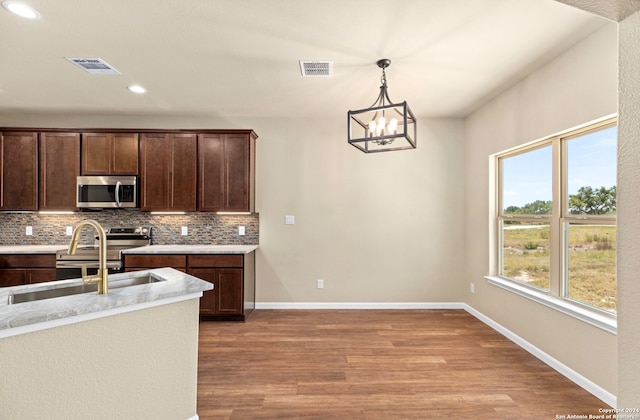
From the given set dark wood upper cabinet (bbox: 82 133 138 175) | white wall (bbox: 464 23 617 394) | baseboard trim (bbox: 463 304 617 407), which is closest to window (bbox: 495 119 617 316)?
white wall (bbox: 464 23 617 394)

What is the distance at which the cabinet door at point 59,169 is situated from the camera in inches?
159

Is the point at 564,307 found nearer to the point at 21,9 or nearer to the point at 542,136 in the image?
the point at 542,136

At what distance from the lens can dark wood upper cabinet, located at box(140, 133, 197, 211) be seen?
4.09m

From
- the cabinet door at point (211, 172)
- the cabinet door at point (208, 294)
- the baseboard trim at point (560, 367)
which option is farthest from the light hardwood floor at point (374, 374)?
the cabinet door at point (211, 172)

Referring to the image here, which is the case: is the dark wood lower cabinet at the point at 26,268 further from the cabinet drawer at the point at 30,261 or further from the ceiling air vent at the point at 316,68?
the ceiling air vent at the point at 316,68

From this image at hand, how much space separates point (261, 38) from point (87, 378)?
2.36 metres

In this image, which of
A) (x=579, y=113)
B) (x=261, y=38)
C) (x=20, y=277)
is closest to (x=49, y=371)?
(x=261, y=38)

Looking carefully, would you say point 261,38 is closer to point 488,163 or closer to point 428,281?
point 488,163

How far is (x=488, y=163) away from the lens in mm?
3789

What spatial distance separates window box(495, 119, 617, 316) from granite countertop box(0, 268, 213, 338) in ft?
9.38

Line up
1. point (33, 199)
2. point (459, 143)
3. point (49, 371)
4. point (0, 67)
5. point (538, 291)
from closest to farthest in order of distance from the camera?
point (49, 371) < point (0, 67) < point (538, 291) < point (33, 199) < point (459, 143)

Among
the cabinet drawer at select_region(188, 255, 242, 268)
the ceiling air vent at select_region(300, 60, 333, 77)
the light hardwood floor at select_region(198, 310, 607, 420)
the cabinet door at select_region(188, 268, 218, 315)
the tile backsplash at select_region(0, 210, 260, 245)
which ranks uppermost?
the ceiling air vent at select_region(300, 60, 333, 77)

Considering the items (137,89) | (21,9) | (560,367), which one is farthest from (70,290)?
(560,367)

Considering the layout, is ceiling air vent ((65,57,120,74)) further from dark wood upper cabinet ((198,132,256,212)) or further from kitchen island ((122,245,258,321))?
kitchen island ((122,245,258,321))
